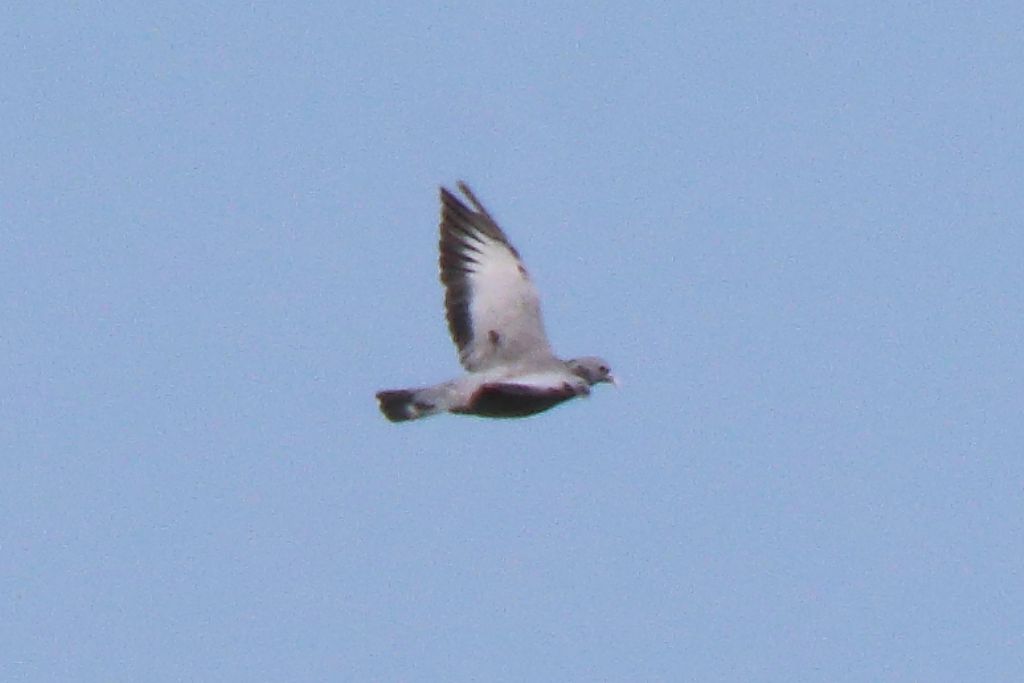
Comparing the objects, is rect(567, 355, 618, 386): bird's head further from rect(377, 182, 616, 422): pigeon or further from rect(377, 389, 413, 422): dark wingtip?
rect(377, 389, 413, 422): dark wingtip

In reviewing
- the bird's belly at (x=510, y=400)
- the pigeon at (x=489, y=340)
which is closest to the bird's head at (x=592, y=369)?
the pigeon at (x=489, y=340)

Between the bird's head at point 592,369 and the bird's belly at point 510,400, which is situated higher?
the bird's head at point 592,369

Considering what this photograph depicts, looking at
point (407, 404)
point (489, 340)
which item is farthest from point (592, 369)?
point (407, 404)

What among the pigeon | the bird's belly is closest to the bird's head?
the pigeon

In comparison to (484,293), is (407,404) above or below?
below

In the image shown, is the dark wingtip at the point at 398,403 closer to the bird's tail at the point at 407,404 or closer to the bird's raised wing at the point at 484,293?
the bird's tail at the point at 407,404

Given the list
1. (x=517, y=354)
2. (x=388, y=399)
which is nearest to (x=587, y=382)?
(x=517, y=354)

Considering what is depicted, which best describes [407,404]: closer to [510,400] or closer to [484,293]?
[510,400]

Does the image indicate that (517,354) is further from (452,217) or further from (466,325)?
(452,217)
